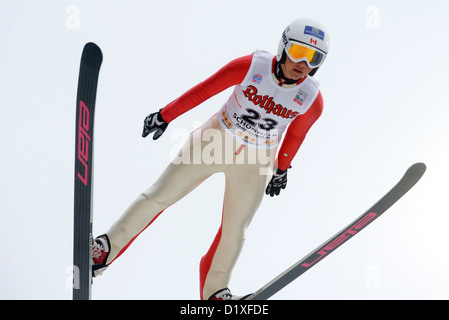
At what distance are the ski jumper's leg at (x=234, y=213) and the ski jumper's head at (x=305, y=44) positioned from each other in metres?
0.40

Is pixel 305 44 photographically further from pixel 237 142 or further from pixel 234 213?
pixel 234 213

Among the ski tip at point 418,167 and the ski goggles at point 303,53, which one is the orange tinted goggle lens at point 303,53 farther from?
the ski tip at point 418,167

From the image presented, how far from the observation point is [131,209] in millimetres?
2688

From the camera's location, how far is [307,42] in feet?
8.08

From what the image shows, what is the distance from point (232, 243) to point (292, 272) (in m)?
0.26

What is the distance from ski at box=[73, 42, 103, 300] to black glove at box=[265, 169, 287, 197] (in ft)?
2.49

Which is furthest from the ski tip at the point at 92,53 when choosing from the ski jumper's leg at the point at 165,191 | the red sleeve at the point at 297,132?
the red sleeve at the point at 297,132

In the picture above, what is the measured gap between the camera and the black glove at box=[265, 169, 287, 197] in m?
2.83

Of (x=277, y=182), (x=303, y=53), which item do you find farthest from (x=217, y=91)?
(x=277, y=182)

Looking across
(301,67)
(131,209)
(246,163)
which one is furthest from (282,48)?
(131,209)

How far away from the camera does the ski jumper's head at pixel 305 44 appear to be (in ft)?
8.09

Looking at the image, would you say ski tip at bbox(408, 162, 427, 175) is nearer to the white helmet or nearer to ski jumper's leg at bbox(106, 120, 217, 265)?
the white helmet

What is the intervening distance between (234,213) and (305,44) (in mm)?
706
